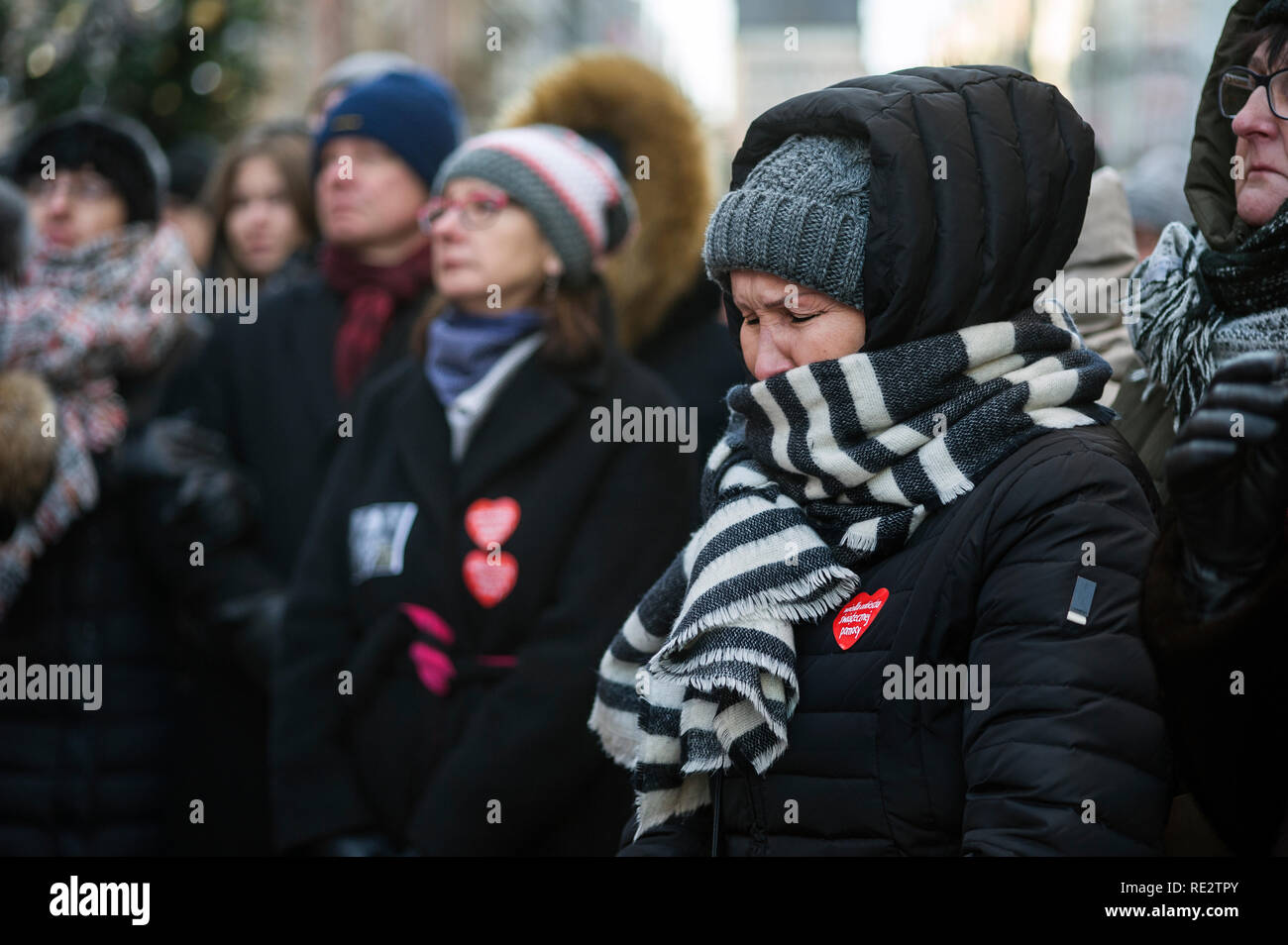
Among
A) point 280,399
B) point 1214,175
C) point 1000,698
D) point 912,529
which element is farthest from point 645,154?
point 1000,698

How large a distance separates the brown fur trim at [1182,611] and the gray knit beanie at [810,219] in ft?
1.87

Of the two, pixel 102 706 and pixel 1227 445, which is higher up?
pixel 1227 445

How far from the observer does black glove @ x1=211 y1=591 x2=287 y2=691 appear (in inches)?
166

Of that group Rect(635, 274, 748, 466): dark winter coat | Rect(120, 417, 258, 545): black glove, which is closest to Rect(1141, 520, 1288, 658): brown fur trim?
Rect(635, 274, 748, 466): dark winter coat

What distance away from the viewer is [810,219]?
2.16 metres

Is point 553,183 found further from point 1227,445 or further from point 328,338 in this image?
point 1227,445

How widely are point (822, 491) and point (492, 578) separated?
52.9 inches

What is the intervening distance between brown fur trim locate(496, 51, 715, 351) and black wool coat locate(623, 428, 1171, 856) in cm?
237

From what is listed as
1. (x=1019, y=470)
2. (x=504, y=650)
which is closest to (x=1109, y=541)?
(x=1019, y=470)

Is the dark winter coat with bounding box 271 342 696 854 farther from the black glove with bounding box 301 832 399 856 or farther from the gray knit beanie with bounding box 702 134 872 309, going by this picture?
the gray knit beanie with bounding box 702 134 872 309

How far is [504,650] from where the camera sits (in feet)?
11.2

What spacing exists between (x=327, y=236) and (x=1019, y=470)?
3071 millimetres

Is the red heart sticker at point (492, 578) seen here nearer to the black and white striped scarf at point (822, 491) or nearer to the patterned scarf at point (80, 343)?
the black and white striped scarf at point (822, 491)

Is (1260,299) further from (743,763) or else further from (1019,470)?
(743,763)
